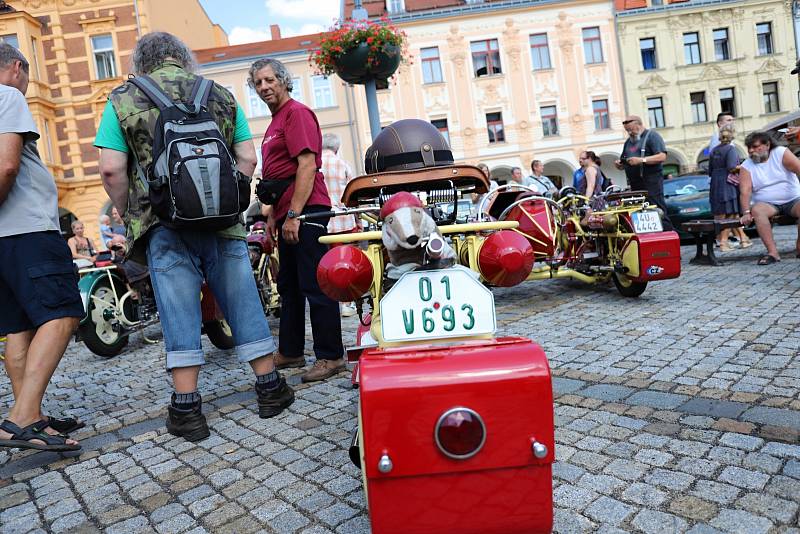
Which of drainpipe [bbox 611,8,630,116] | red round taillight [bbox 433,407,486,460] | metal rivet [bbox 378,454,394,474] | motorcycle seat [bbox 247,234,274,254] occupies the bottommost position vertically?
metal rivet [bbox 378,454,394,474]

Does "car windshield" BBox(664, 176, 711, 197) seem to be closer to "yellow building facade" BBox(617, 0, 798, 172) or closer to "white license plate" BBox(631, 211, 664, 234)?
"white license plate" BBox(631, 211, 664, 234)

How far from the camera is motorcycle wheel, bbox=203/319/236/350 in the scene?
528 cm

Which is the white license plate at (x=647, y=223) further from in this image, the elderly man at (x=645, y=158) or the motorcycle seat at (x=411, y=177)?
the motorcycle seat at (x=411, y=177)

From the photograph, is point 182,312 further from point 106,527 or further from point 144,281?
point 144,281

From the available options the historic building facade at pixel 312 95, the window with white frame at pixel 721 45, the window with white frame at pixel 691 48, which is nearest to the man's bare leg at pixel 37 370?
the historic building facade at pixel 312 95

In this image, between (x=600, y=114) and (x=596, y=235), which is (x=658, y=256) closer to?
(x=596, y=235)

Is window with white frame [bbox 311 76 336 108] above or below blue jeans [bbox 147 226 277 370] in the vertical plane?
above

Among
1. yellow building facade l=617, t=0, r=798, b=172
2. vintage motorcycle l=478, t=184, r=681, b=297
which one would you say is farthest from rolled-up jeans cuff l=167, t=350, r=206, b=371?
yellow building facade l=617, t=0, r=798, b=172

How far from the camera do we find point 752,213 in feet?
23.9

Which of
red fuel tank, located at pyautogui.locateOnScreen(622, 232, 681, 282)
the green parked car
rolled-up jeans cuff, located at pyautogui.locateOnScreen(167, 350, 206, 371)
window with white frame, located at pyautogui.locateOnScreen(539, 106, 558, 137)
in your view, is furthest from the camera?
window with white frame, located at pyautogui.locateOnScreen(539, 106, 558, 137)

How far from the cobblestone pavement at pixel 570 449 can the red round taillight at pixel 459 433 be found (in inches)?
25.9

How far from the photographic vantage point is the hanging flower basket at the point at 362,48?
5.93m

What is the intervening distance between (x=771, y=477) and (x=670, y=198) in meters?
10.4

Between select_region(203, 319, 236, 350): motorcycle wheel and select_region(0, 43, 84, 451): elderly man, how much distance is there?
6.91 feet
